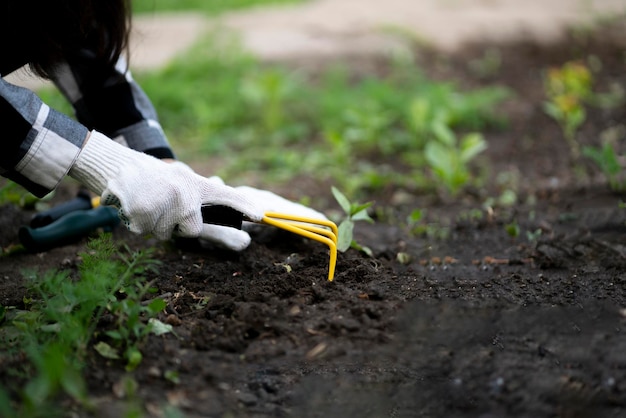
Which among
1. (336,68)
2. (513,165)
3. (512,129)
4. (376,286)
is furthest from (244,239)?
(336,68)

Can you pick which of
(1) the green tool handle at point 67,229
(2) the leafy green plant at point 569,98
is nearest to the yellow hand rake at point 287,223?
(1) the green tool handle at point 67,229

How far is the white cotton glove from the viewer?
5.69 feet

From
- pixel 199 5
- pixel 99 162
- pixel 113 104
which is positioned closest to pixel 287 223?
pixel 99 162

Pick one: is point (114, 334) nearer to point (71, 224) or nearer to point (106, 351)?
point (106, 351)

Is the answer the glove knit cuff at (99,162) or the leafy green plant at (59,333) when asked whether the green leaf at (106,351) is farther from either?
the glove knit cuff at (99,162)

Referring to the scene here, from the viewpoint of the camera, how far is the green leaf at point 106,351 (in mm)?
1554

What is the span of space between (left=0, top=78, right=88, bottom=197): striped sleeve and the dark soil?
A: 39 centimetres

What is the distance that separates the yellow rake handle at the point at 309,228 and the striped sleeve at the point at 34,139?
0.54m

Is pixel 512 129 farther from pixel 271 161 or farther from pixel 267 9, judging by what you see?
pixel 267 9

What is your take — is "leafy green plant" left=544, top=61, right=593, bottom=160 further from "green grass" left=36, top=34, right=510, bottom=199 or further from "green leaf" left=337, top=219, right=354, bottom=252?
"green leaf" left=337, top=219, right=354, bottom=252

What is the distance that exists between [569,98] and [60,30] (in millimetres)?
2881

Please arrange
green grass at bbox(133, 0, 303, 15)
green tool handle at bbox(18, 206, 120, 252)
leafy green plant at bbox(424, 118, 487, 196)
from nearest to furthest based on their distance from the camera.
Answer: green tool handle at bbox(18, 206, 120, 252) → leafy green plant at bbox(424, 118, 487, 196) → green grass at bbox(133, 0, 303, 15)

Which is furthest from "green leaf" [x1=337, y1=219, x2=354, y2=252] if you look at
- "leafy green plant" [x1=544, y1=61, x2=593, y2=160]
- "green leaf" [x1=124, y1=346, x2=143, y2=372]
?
"leafy green plant" [x1=544, y1=61, x2=593, y2=160]

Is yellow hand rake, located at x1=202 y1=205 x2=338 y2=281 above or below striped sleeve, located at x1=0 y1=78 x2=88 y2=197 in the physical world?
below
